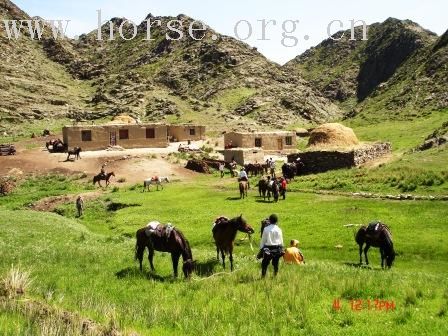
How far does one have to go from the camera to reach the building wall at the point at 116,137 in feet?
243

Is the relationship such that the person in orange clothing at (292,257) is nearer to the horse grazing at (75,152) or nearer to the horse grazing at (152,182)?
the horse grazing at (152,182)

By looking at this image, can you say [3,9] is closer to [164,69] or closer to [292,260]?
[164,69]

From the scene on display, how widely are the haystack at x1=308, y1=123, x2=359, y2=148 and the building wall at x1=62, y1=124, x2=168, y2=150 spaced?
2823 centimetres

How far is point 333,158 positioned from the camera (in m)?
51.3

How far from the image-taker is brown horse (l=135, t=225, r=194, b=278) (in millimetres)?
16516

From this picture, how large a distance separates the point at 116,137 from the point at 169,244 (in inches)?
2478

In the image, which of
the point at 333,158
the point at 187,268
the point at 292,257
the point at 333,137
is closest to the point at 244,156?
the point at 333,137

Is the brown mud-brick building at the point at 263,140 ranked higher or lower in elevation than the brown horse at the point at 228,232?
higher

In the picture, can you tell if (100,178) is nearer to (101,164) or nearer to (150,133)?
(101,164)

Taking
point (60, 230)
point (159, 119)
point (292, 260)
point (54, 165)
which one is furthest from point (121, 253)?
point (159, 119)

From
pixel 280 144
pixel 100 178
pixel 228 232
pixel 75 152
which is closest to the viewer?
pixel 228 232

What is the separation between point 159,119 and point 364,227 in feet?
342

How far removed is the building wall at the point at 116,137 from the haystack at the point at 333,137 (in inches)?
1112

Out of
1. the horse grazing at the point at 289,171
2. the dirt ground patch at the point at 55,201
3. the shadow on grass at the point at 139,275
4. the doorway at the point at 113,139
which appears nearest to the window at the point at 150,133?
the doorway at the point at 113,139
